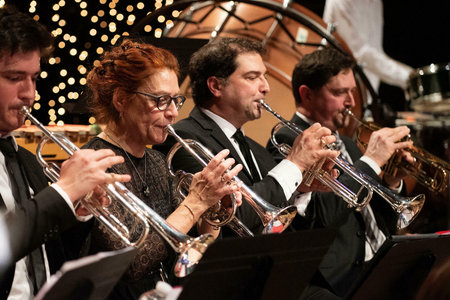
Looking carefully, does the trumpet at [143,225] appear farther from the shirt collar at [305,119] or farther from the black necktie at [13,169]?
the shirt collar at [305,119]

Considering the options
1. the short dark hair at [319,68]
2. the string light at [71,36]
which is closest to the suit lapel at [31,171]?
the string light at [71,36]

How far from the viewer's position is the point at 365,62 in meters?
7.52

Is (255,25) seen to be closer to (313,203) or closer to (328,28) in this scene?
(328,28)

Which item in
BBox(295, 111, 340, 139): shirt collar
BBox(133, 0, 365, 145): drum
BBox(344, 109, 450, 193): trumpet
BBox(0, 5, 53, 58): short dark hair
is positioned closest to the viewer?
BBox(0, 5, 53, 58): short dark hair

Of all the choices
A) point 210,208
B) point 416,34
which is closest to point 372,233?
point 210,208

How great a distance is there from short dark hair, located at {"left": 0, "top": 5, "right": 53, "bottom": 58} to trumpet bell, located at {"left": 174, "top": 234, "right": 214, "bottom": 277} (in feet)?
3.16

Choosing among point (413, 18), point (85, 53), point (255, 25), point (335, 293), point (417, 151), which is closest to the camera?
point (335, 293)

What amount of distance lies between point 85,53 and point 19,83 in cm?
255

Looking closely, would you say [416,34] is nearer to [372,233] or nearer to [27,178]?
[372,233]

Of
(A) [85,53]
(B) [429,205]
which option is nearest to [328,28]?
(B) [429,205]

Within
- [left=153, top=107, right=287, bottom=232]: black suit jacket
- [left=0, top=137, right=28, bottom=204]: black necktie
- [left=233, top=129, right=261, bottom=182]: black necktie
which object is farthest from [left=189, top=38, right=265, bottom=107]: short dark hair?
[left=0, top=137, right=28, bottom=204]: black necktie

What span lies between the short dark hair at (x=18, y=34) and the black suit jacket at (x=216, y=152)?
3.33ft

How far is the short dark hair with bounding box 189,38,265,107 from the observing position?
3712 millimetres

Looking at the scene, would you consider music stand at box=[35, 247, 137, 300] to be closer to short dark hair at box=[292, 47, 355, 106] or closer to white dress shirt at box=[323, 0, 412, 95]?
short dark hair at box=[292, 47, 355, 106]
